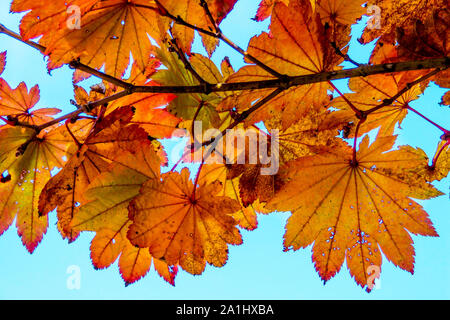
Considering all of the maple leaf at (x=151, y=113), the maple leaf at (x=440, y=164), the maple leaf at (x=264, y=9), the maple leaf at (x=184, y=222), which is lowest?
the maple leaf at (x=184, y=222)

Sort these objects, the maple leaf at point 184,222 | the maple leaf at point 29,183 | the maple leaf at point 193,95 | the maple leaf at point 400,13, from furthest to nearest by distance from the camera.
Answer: the maple leaf at point 29,183, the maple leaf at point 193,95, the maple leaf at point 184,222, the maple leaf at point 400,13

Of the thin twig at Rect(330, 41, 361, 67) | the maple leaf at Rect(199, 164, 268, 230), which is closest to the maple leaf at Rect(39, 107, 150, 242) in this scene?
the maple leaf at Rect(199, 164, 268, 230)

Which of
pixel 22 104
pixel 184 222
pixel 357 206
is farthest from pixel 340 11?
pixel 22 104

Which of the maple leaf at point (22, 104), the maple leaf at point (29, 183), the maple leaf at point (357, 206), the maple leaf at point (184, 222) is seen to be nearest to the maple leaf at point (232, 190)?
the maple leaf at point (184, 222)

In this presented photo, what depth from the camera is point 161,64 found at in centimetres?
141

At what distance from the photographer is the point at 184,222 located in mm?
1286

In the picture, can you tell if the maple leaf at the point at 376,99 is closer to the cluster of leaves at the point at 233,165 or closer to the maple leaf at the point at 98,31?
the cluster of leaves at the point at 233,165

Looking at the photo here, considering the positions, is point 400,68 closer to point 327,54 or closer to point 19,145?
point 327,54

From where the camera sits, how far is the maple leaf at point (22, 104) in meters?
1.60

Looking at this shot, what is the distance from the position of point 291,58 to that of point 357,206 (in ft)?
2.25

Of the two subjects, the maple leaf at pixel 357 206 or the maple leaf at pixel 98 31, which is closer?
the maple leaf at pixel 98 31

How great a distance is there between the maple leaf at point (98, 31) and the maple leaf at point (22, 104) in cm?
61

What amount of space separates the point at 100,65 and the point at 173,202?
0.61m

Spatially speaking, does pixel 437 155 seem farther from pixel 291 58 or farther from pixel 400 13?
pixel 291 58
